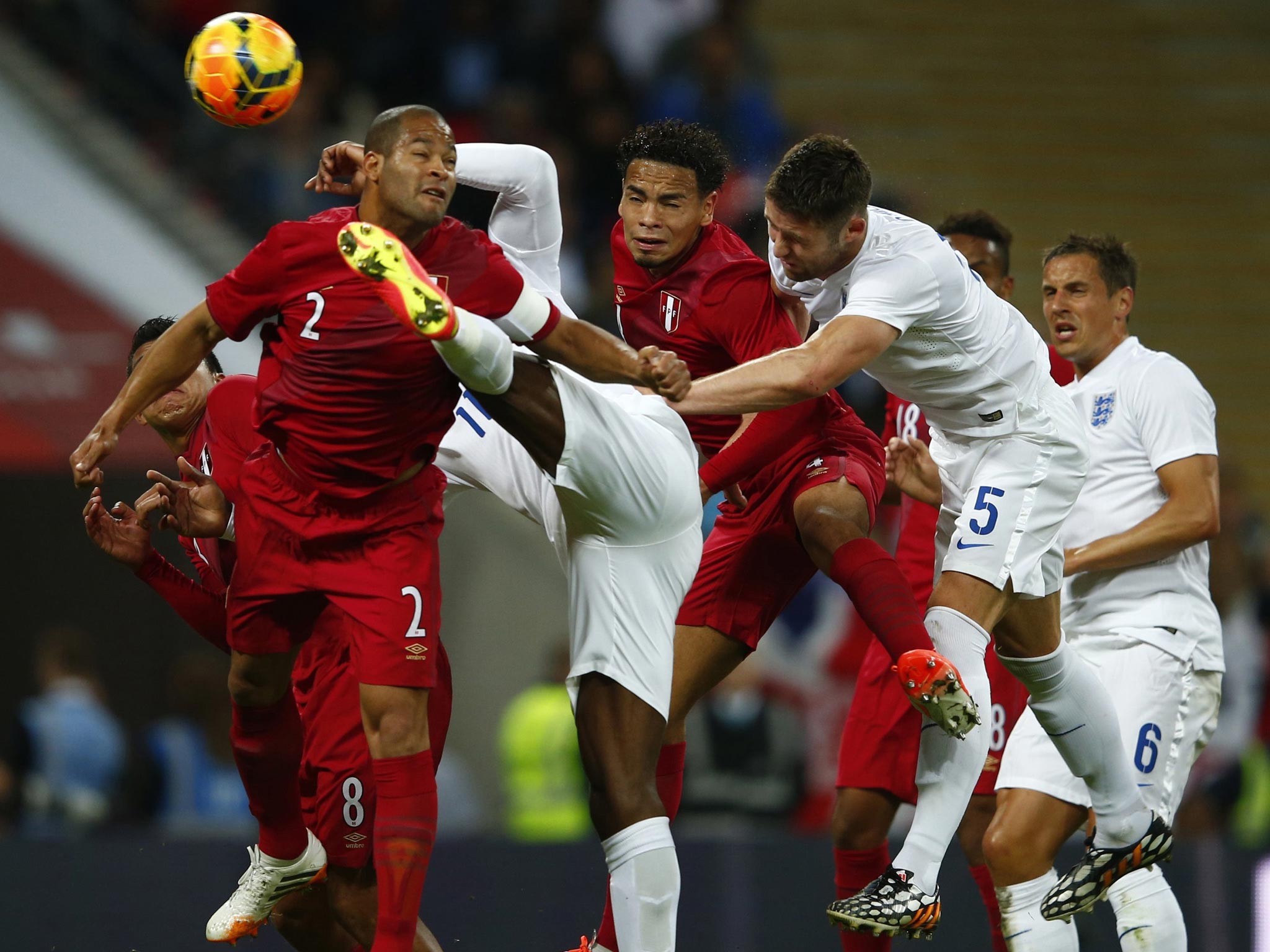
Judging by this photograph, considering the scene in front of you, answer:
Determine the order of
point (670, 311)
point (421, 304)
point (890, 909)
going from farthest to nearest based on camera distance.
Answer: point (670, 311) < point (890, 909) < point (421, 304)

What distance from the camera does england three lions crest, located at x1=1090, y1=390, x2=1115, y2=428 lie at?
5.94 metres

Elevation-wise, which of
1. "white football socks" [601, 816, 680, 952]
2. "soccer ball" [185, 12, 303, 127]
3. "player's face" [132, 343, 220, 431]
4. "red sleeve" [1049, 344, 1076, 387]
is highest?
"soccer ball" [185, 12, 303, 127]

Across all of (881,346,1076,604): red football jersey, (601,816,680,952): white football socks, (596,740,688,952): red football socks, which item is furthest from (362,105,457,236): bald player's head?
(881,346,1076,604): red football jersey

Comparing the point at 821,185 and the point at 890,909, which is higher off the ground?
the point at 821,185

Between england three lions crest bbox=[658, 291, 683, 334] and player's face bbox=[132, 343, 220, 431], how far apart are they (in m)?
Answer: 1.39

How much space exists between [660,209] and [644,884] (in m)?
2.05

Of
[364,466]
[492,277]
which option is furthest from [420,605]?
[492,277]

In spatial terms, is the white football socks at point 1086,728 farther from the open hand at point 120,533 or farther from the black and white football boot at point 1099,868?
the open hand at point 120,533

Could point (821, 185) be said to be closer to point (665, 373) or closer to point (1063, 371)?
point (665, 373)

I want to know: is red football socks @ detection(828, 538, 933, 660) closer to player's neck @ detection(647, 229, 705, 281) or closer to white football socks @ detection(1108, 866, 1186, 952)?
player's neck @ detection(647, 229, 705, 281)

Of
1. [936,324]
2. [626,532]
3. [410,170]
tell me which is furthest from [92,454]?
[936,324]

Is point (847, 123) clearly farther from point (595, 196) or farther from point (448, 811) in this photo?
point (448, 811)

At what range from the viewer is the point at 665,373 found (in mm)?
4648

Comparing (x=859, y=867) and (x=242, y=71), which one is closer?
(x=242, y=71)
